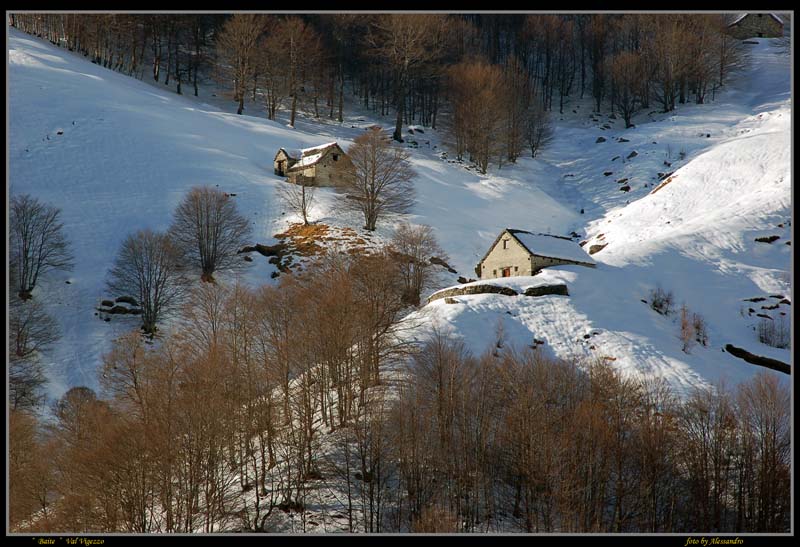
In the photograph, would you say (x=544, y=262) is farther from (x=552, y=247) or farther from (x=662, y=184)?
(x=662, y=184)

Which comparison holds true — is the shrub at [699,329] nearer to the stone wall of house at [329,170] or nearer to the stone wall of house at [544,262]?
the stone wall of house at [544,262]

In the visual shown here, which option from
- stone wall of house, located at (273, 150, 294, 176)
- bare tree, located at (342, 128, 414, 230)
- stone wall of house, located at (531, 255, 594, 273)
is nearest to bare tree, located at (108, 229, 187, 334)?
bare tree, located at (342, 128, 414, 230)

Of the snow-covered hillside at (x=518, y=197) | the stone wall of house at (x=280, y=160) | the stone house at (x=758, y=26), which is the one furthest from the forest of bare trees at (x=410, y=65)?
the stone wall of house at (x=280, y=160)

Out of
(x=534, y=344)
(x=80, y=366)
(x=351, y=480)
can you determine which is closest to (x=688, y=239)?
(x=534, y=344)

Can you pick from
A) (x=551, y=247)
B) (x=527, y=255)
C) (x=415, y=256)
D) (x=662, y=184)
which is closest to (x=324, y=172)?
(x=415, y=256)

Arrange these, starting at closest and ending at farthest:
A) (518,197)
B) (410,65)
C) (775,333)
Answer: (775,333) → (518,197) → (410,65)
